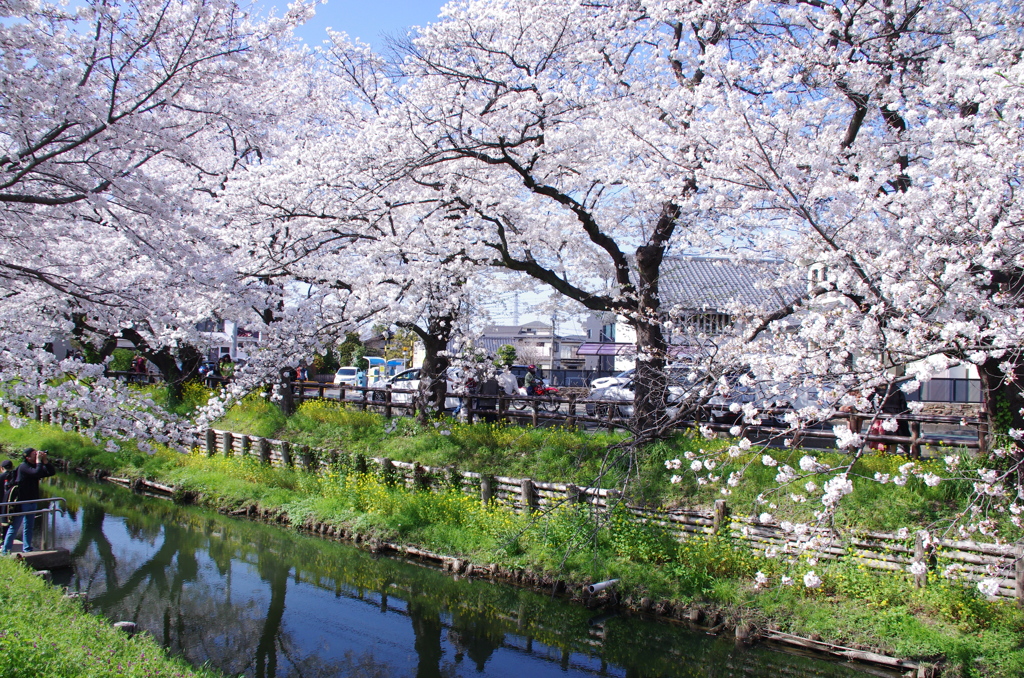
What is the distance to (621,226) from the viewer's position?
12453 millimetres

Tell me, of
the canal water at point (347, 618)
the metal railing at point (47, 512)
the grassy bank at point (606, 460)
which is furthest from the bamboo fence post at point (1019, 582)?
the metal railing at point (47, 512)

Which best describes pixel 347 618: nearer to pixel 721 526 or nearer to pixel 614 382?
pixel 721 526

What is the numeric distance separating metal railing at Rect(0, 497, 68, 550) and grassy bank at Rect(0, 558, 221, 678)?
8.56 feet

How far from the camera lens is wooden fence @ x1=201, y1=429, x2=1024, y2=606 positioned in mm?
6939

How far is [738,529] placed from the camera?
359 inches

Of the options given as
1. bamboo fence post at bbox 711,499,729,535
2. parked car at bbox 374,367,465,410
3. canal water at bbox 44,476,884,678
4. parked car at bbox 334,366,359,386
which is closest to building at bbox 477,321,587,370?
parked car at bbox 334,366,359,386

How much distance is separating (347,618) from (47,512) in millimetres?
6198

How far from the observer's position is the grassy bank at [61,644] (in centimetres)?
482

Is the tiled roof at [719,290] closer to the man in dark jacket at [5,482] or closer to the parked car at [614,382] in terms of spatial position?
the parked car at [614,382]

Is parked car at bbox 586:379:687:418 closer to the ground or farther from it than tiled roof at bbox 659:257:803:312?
closer to the ground

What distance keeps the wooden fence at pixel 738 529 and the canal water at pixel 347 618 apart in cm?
135

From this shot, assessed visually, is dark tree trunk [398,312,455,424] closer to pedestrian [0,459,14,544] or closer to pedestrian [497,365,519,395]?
pedestrian [497,365,519,395]

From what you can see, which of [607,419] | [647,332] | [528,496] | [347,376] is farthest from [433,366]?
[347,376]

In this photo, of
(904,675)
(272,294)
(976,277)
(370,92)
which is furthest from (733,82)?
(272,294)
